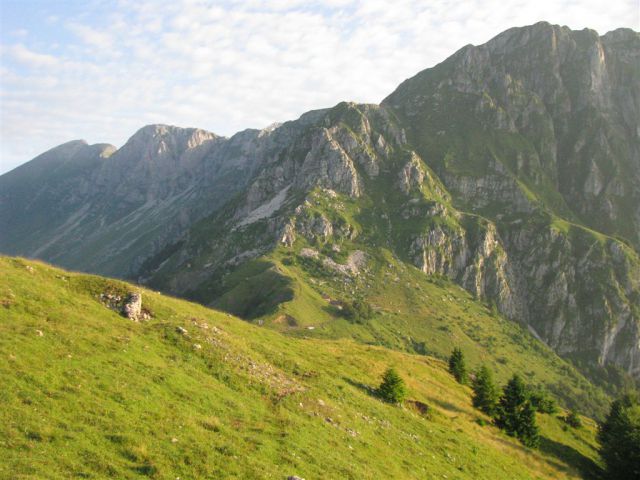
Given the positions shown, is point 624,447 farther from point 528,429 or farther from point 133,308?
point 133,308

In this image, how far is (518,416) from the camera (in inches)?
2559

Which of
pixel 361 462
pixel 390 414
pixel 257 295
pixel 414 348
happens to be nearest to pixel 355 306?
pixel 414 348

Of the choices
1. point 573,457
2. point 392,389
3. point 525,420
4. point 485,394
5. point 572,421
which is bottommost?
point 573,457

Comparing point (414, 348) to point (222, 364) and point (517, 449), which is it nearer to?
point (517, 449)

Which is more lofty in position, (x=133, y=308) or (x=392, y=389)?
(x=133, y=308)

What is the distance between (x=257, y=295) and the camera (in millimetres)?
Result: 186875

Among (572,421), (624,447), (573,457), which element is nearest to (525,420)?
(573,457)

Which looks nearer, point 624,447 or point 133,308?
point 133,308

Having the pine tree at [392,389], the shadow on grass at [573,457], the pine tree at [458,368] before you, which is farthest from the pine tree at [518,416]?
the pine tree at [392,389]

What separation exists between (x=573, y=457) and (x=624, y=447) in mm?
9118

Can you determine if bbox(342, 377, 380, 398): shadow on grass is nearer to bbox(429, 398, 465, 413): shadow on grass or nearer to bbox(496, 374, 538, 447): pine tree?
bbox(429, 398, 465, 413): shadow on grass

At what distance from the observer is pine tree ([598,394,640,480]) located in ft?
191

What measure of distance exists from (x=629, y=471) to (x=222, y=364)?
186 ft

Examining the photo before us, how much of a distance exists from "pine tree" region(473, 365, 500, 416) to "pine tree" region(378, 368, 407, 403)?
22.3 metres
